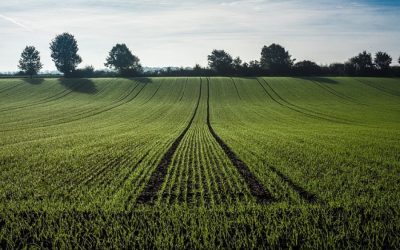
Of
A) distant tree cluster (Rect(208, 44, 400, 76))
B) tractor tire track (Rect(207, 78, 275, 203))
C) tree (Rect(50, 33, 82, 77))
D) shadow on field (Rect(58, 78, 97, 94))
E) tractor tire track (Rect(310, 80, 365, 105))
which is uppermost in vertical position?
tree (Rect(50, 33, 82, 77))

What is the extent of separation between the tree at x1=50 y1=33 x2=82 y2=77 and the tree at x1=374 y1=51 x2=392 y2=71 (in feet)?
356

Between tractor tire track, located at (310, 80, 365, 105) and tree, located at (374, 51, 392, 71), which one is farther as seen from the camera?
tree, located at (374, 51, 392, 71)

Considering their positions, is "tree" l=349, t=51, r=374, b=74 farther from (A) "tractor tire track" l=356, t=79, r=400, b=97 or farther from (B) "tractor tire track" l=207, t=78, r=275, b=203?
(B) "tractor tire track" l=207, t=78, r=275, b=203

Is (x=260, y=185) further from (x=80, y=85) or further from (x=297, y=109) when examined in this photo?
(x=80, y=85)

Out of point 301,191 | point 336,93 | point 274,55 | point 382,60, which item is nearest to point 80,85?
point 336,93

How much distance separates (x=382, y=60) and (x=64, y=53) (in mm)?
114650

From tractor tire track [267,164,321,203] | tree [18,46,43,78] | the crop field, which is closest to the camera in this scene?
the crop field

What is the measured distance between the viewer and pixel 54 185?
1153 centimetres

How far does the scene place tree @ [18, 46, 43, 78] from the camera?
97.2 metres

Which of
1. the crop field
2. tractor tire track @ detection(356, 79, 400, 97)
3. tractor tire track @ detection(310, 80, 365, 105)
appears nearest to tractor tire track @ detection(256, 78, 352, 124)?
tractor tire track @ detection(310, 80, 365, 105)

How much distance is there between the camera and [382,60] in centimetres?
10712

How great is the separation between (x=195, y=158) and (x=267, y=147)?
530 centimetres

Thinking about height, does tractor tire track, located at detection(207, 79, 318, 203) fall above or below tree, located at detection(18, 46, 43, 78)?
below

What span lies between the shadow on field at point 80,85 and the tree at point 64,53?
74.5 ft
